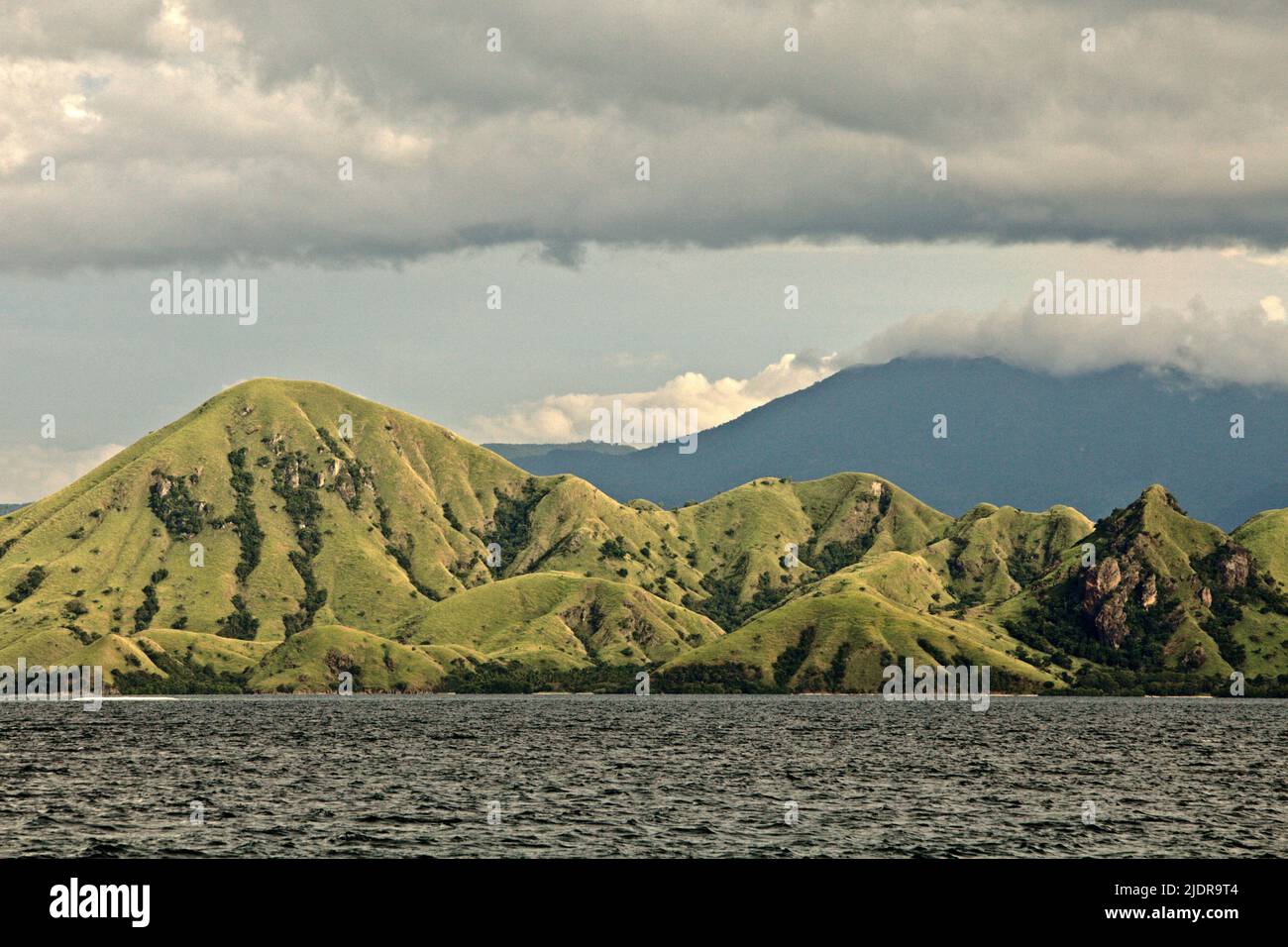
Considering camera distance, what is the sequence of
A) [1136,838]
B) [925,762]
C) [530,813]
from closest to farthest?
[1136,838] < [530,813] < [925,762]

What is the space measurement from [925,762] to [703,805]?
7202 cm

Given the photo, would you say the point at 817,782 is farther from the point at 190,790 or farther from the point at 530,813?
the point at 190,790

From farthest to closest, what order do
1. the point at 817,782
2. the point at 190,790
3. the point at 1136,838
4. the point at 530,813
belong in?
the point at 817,782
the point at 190,790
the point at 530,813
the point at 1136,838

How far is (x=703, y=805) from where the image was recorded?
126438mm
